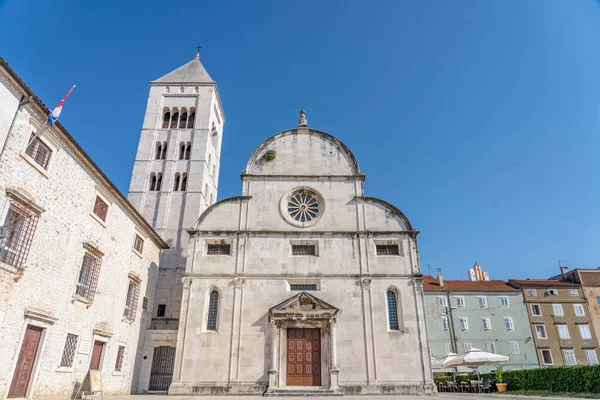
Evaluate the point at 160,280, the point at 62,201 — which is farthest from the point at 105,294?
the point at 160,280

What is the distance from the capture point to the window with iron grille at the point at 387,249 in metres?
20.6

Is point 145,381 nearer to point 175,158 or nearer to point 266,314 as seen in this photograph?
point 266,314

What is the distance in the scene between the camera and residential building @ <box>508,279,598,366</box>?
111 ft

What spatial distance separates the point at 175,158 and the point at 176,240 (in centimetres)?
670

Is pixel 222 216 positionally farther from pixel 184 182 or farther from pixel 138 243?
pixel 184 182

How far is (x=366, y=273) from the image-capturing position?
1980 cm

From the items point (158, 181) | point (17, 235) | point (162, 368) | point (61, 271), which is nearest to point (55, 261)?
point (61, 271)

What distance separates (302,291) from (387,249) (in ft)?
17.4

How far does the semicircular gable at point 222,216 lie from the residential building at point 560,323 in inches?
1204

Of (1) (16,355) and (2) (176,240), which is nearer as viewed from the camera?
(1) (16,355)

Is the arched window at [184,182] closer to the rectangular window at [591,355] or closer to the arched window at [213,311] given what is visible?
the arched window at [213,311]

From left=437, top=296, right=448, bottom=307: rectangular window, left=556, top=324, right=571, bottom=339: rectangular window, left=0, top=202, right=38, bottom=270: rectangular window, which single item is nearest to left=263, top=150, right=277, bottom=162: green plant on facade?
left=0, top=202, right=38, bottom=270: rectangular window

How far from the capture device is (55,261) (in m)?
12.7

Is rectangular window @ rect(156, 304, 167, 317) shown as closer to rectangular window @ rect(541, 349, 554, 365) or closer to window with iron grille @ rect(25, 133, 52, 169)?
window with iron grille @ rect(25, 133, 52, 169)
